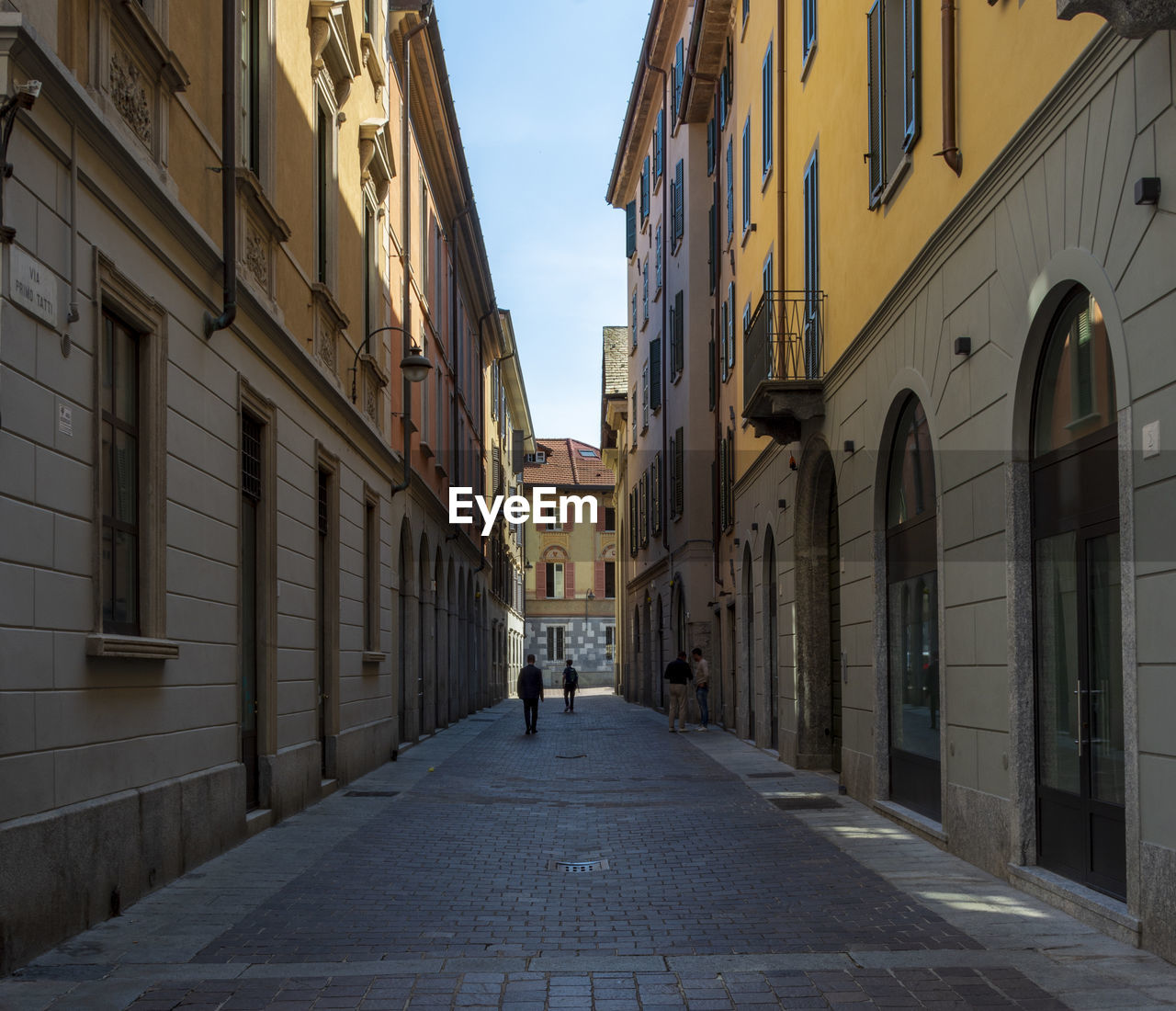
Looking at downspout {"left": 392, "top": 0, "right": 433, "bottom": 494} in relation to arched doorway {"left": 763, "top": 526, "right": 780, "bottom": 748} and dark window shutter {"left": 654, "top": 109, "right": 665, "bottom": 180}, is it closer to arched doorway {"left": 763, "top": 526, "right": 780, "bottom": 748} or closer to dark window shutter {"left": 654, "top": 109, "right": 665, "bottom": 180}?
arched doorway {"left": 763, "top": 526, "right": 780, "bottom": 748}

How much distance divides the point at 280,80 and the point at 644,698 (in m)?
31.8

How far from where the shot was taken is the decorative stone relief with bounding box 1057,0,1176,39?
6.07 metres

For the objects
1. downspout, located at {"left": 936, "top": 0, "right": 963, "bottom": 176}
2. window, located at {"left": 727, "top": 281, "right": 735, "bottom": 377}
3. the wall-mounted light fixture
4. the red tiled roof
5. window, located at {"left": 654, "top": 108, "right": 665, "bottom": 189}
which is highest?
window, located at {"left": 654, "top": 108, "right": 665, "bottom": 189}

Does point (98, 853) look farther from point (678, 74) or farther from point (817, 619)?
point (678, 74)

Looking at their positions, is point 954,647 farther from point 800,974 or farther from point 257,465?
point 257,465

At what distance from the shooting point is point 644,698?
142ft

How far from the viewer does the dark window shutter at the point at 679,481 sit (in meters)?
32.5

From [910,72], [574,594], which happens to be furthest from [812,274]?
[574,594]

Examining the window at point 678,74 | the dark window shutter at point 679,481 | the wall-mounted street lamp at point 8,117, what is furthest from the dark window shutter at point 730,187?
the wall-mounted street lamp at point 8,117

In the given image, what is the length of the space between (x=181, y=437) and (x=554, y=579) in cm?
6523

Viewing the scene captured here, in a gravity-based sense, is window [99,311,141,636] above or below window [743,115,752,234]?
below

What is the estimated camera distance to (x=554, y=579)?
75.0 meters

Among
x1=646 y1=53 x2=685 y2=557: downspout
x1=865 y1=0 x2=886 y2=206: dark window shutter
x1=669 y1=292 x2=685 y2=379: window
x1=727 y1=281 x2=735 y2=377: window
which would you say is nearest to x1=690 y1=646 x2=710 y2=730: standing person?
x1=727 y1=281 x2=735 y2=377: window

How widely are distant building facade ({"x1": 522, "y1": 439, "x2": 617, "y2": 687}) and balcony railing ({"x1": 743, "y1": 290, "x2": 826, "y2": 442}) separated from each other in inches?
2095
